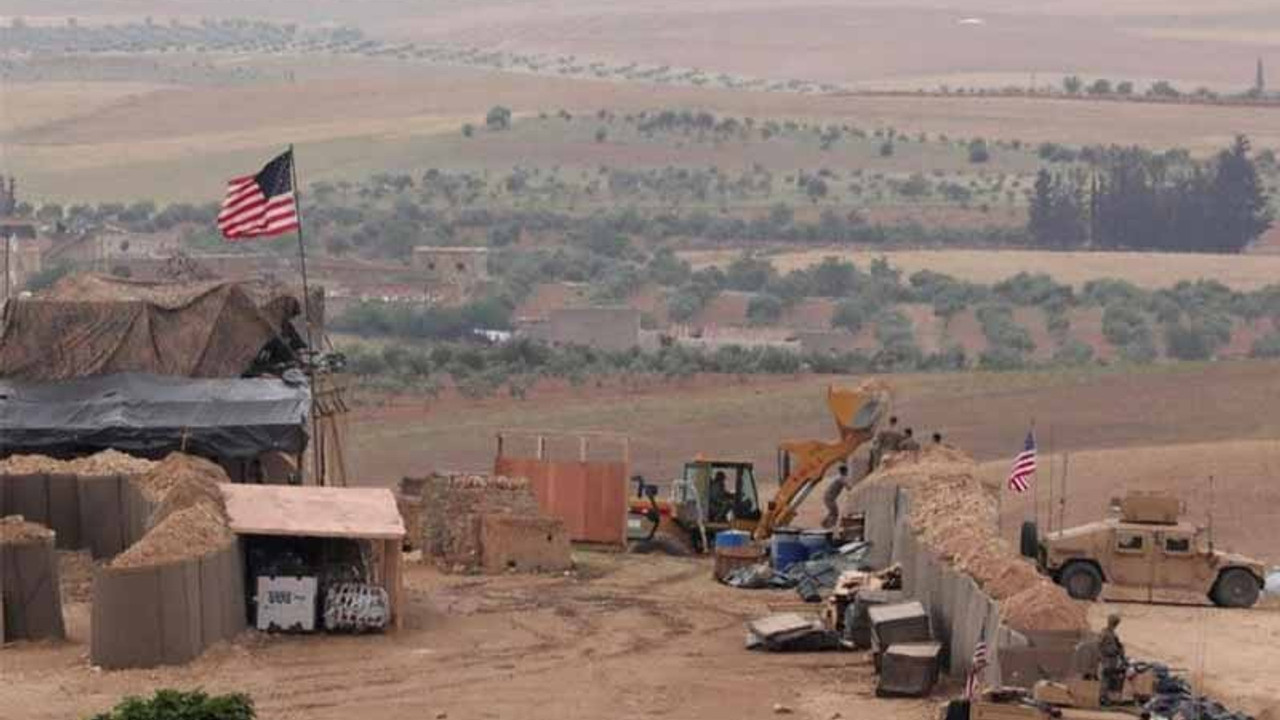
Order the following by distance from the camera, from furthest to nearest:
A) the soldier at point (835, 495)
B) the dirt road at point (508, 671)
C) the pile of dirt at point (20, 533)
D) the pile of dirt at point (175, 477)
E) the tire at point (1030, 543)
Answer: the soldier at point (835, 495) < the tire at point (1030, 543) < the pile of dirt at point (175, 477) < the pile of dirt at point (20, 533) < the dirt road at point (508, 671)

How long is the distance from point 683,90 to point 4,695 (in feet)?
532

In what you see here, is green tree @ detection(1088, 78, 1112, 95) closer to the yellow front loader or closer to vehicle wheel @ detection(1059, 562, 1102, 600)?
the yellow front loader

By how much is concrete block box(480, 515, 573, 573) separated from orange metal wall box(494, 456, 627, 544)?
3.79 metres

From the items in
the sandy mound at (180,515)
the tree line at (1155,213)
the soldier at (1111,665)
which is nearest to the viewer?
the soldier at (1111,665)

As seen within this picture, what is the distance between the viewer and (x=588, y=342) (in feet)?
299

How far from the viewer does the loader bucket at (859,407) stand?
47.4 metres

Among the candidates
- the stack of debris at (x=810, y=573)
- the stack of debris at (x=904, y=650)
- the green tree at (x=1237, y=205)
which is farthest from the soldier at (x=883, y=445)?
the green tree at (x=1237, y=205)

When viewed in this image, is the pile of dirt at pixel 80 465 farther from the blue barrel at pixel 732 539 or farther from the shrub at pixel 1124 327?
the shrub at pixel 1124 327

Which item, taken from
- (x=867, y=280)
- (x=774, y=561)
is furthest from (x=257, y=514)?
(x=867, y=280)

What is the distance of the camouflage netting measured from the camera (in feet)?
153

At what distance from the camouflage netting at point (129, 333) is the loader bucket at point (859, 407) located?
801 centimetres

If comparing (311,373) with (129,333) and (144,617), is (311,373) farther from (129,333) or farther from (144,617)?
(144,617)

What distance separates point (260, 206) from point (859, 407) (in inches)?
330

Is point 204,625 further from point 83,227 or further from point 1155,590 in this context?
point 83,227
